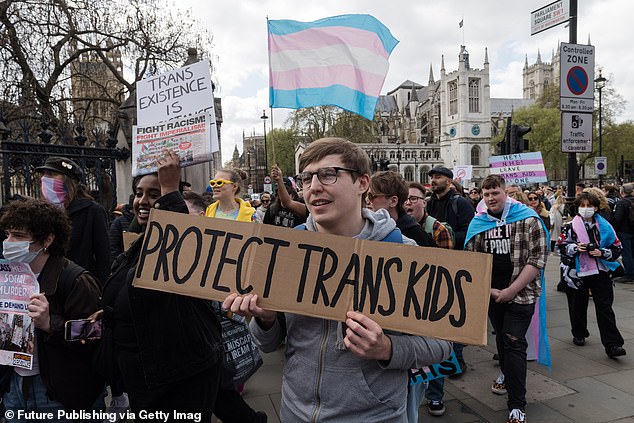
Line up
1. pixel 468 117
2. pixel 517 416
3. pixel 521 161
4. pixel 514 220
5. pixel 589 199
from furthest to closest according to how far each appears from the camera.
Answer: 1. pixel 468 117
2. pixel 521 161
3. pixel 589 199
4. pixel 514 220
5. pixel 517 416

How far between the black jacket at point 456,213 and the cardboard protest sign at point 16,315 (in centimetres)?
417

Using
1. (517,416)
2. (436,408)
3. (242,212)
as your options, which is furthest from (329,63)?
(517,416)

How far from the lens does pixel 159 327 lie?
2.29 metres

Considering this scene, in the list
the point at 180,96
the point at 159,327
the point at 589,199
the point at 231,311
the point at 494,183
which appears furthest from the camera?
the point at 589,199

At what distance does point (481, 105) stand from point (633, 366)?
3843 inches

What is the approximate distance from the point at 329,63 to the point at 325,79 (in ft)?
0.51

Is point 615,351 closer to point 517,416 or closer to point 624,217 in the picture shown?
point 517,416

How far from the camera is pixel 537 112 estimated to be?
2309 inches

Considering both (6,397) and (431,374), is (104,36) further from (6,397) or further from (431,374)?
(431,374)

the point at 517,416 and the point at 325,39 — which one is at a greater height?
the point at 325,39

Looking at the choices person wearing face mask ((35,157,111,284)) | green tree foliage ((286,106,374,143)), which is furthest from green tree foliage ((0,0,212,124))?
green tree foliage ((286,106,374,143))

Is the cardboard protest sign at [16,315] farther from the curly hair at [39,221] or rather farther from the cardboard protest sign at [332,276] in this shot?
the cardboard protest sign at [332,276]

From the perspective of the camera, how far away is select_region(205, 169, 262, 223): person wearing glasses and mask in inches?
179

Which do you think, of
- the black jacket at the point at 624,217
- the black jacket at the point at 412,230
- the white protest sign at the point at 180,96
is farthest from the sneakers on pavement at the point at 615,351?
the black jacket at the point at 624,217
